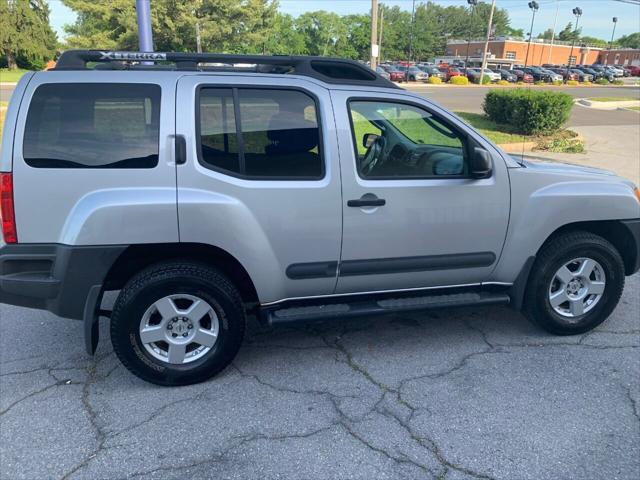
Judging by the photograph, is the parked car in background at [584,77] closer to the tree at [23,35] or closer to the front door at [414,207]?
the tree at [23,35]

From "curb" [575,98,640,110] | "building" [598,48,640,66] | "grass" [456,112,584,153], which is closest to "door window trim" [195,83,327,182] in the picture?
"grass" [456,112,584,153]

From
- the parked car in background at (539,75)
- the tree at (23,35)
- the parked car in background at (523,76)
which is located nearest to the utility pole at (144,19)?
the tree at (23,35)

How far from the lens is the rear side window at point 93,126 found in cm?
284

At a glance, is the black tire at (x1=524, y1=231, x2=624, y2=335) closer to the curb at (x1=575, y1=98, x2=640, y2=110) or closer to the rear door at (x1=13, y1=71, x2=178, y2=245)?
the rear door at (x1=13, y1=71, x2=178, y2=245)

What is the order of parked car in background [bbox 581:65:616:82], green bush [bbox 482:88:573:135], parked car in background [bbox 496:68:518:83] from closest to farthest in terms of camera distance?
1. green bush [bbox 482:88:573:135]
2. parked car in background [bbox 496:68:518:83]
3. parked car in background [bbox 581:65:616:82]

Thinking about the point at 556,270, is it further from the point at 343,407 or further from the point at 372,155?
the point at 343,407

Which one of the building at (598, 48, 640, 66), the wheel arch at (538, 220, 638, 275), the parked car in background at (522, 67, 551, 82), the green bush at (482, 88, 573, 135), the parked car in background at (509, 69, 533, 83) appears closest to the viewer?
the wheel arch at (538, 220, 638, 275)

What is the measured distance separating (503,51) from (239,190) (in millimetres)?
99677

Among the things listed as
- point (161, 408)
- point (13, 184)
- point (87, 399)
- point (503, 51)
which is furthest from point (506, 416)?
point (503, 51)

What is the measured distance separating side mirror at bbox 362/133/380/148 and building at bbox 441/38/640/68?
278 feet

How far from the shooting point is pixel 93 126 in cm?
292

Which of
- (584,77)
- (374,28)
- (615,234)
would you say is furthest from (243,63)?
(584,77)

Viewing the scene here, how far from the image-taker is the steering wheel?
3.33 metres

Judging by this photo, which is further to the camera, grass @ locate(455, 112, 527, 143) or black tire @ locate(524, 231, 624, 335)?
grass @ locate(455, 112, 527, 143)
